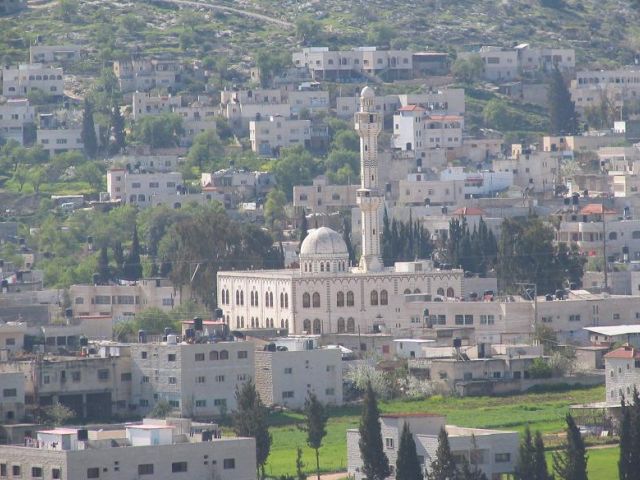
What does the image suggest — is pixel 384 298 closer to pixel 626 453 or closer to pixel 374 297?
pixel 374 297

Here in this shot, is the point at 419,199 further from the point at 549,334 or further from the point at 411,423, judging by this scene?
the point at 411,423

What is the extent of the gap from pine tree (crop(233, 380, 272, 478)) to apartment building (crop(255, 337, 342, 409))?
11.1 metres

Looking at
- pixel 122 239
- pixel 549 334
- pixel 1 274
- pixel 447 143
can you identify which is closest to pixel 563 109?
pixel 447 143

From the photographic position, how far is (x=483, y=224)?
449 ft

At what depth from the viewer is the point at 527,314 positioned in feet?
384

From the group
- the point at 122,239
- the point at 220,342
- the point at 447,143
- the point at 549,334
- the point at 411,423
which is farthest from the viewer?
the point at 447,143

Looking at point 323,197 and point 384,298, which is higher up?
point 323,197

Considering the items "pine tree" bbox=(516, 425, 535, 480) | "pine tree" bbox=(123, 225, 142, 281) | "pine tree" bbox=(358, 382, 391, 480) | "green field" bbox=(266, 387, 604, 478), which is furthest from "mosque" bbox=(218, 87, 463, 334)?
"pine tree" bbox=(516, 425, 535, 480)

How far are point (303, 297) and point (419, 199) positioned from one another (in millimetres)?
30630

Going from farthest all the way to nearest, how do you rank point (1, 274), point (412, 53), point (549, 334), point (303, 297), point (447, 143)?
point (412, 53) < point (447, 143) < point (1, 274) < point (303, 297) < point (549, 334)

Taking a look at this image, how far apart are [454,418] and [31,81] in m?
83.7

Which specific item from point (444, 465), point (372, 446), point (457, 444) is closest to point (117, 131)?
point (372, 446)

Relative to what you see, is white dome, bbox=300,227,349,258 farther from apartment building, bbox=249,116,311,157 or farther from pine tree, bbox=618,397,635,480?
apartment building, bbox=249,116,311,157

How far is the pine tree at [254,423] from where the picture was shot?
281ft
